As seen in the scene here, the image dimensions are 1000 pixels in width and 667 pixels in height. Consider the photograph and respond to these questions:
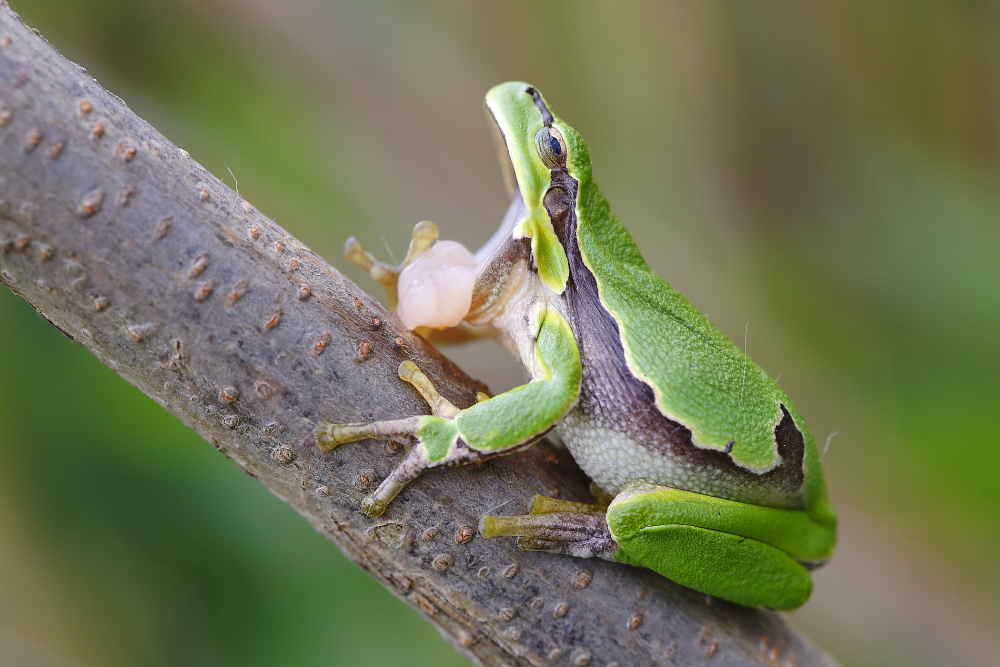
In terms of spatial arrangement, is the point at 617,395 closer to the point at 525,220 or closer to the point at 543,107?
the point at 525,220

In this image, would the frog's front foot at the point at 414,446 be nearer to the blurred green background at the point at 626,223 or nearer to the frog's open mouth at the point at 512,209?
the frog's open mouth at the point at 512,209

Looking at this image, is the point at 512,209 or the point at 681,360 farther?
the point at 512,209

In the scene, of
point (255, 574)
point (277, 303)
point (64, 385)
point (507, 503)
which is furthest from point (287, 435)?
point (64, 385)

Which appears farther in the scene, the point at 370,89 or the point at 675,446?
the point at 370,89

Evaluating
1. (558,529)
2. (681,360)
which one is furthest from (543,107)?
(558,529)

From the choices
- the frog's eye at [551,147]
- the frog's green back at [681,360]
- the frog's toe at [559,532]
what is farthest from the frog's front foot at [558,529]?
the frog's eye at [551,147]

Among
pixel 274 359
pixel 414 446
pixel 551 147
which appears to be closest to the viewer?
pixel 274 359

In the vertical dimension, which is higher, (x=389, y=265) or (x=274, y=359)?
(x=389, y=265)

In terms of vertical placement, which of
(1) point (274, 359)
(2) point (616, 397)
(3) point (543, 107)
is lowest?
(1) point (274, 359)

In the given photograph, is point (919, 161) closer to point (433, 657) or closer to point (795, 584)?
point (795, 584)
